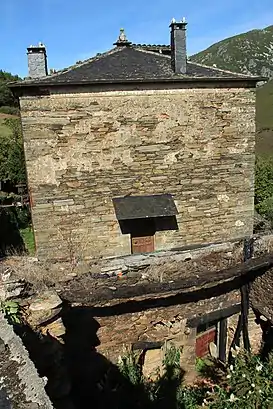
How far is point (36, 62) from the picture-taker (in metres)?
11.1

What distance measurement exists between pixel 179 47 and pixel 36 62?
4.33 metres

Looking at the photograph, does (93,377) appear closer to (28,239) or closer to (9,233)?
(28,239)

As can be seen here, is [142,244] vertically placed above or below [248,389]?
above

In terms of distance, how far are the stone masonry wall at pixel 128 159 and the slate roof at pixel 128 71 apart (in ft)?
1.32

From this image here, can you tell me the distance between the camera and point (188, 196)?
1180cm

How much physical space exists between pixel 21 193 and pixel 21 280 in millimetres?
18944

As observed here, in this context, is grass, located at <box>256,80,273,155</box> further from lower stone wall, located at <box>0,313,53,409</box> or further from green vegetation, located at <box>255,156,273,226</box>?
lower stone wall, located at <box>0,313,53,409</box>

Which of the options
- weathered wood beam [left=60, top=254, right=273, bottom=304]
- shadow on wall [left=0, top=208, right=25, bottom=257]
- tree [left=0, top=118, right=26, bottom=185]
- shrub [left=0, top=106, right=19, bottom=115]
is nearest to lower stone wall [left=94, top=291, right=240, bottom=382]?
weathered wood beam [left=60, top=254, right=273, bottom=304]

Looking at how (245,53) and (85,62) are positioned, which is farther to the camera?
(245,53)

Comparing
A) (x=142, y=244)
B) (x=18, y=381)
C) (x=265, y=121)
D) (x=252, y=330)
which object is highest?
(x=265, y=121)

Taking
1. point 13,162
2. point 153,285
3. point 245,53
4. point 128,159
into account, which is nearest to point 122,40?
point 128,159

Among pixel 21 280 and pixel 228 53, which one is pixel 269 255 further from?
pixel 228 53

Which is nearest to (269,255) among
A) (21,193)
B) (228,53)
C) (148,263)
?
(148,263)

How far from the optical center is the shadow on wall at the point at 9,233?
14.1m
